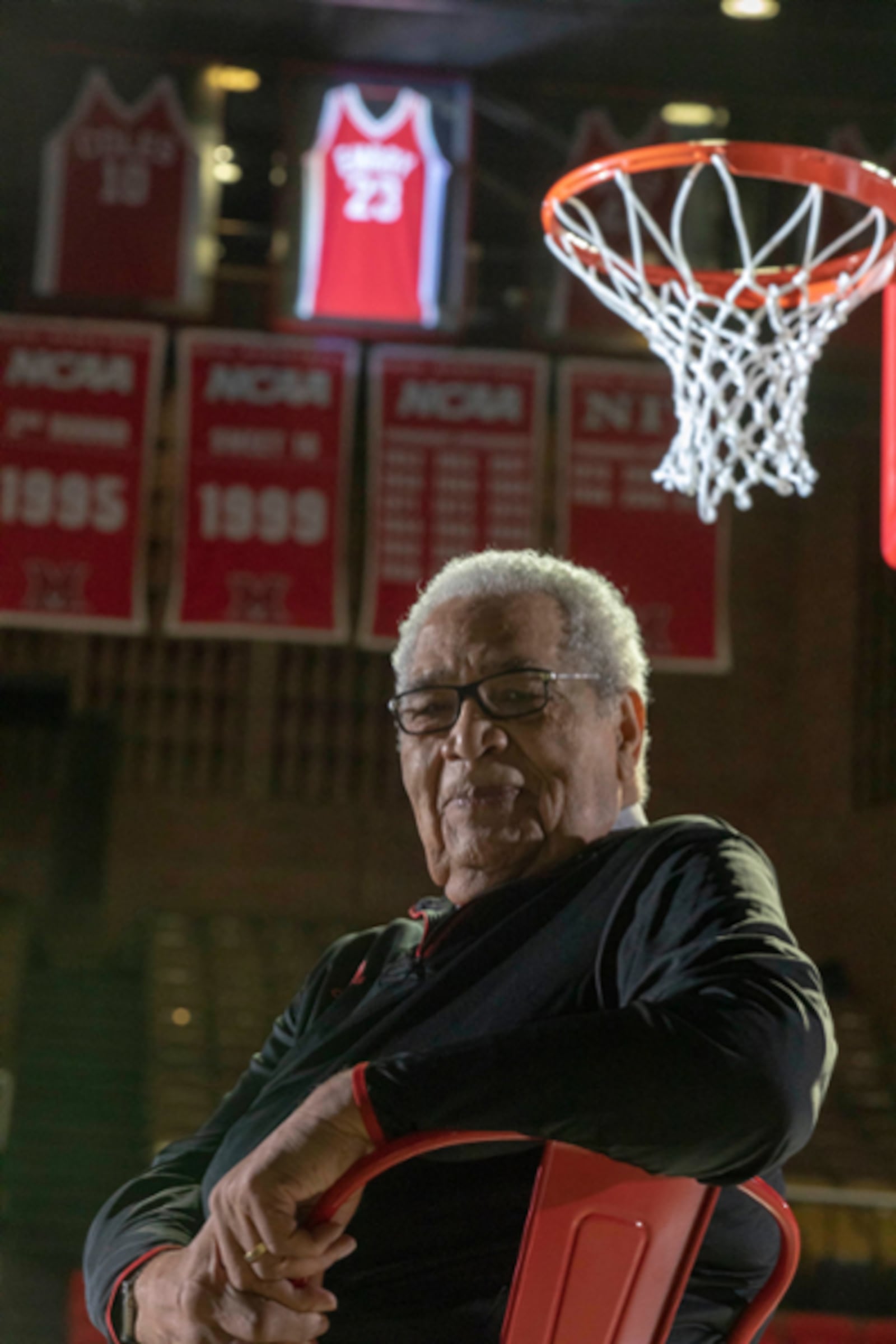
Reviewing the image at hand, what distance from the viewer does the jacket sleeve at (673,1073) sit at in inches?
40.6

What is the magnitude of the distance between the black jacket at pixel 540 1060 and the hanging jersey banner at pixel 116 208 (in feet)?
17.6

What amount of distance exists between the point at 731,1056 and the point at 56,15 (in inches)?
277

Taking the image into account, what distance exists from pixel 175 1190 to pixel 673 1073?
0.83 m

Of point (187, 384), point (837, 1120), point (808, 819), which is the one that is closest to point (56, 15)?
point (187, 384)

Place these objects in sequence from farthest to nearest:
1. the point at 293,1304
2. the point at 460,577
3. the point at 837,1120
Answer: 1. the point at 837,1120
2. the point at 460,577
3. the point at 293,1304

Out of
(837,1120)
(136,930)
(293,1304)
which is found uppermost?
(293,1304)

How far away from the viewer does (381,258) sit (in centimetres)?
657

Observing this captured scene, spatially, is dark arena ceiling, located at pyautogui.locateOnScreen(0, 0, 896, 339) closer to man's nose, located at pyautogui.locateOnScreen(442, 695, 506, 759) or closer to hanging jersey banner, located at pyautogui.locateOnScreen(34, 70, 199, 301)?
hanging jersey banner, located at pyautogui.locateOnScreen(34, 70, 199, 301)

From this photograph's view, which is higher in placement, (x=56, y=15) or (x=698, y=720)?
(x=56, y=15)

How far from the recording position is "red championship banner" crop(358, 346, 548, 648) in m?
6.77

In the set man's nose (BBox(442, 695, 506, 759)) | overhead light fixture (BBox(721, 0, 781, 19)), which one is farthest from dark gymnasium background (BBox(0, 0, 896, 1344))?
man's nose (BBox(442, 695, 506, 759))

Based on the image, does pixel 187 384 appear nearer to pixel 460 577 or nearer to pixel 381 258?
pixel 381 258

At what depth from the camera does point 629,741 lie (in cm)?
170

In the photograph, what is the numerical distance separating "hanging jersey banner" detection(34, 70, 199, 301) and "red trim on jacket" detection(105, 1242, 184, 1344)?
5.64 metres
